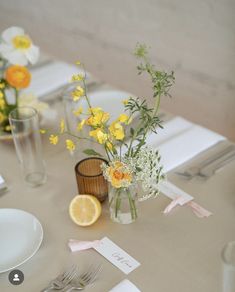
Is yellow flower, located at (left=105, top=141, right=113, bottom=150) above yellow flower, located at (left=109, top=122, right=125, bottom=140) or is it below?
below

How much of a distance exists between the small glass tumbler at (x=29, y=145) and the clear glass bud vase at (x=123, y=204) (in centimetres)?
28

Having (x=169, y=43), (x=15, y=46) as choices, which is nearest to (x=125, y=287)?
(x=15, y=46)

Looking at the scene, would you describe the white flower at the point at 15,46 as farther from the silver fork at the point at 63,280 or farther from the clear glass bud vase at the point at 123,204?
the silver fork at the point at 63,280

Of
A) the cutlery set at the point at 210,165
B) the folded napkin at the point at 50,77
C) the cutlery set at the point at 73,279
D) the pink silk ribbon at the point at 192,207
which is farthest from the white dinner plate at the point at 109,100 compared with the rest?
the cutlery set at the point at 73,279

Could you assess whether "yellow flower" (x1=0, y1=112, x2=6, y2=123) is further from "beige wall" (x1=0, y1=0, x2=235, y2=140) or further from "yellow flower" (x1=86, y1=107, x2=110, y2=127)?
"beige wall" (x1=0, y1=0, x2=235, y2=140)

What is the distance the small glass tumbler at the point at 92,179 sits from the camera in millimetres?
1135

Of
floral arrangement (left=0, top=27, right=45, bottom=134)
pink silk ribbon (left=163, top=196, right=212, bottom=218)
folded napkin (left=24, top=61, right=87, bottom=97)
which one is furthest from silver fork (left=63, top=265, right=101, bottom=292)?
folded napkin (left=24, top=61, right=87, bottom=97)

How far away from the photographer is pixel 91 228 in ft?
3.65

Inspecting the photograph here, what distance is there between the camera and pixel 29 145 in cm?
133

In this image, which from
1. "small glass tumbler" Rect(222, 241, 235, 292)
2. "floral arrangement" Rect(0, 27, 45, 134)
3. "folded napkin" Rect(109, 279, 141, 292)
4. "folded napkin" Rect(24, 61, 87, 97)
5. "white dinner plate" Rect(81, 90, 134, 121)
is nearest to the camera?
"small glass tumbler" Rect(222, 241, 235, 292)

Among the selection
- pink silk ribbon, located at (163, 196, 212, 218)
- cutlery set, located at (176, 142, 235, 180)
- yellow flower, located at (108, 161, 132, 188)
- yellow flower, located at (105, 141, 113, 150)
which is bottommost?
pink silk ribbon, located at (163, 196, 212, 218)

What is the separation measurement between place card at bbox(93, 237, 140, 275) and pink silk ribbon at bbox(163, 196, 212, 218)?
0.59ft

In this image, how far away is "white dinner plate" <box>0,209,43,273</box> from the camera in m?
1.03

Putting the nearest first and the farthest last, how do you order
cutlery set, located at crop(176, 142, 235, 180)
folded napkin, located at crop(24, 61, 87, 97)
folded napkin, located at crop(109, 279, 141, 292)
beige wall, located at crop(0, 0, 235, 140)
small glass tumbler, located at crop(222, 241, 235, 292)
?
small glass tumbler, located at crop(222, 241, 235, 292), folded napkin, located at crop(109, 279, 141, 292), cutlery set, located at crop(176, 142, 235, 180), folded napkin, located at crop(24, 61, 87, 97), beige wall, located at crop(0, 0, 235, 140)
